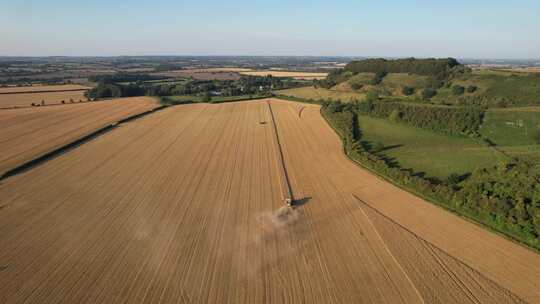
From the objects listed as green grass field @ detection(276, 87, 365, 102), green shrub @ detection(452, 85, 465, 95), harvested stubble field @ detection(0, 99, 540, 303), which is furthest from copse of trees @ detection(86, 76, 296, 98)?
harvested stubble field @ detection(0, 99, 540, 303)

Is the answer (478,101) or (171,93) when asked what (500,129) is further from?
(171,93)

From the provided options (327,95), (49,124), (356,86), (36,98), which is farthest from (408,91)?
(36,98)

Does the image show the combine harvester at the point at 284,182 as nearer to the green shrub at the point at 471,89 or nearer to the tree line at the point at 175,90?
the green shrub at the point at 471,89

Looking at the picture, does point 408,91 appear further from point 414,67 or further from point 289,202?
point 289,202

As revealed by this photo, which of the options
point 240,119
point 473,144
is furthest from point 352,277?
point 240,119

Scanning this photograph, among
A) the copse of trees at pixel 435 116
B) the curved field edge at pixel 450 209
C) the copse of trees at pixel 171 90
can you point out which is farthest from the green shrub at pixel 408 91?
the curved field edge at pixel 450 209

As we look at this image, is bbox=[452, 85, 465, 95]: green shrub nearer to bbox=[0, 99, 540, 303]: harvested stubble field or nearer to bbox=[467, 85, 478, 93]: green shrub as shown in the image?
bbox=[467, 85, 478, 93]: green shrub

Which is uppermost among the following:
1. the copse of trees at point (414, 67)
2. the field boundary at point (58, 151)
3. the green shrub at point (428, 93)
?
the copse of trees at point (414, 67)
